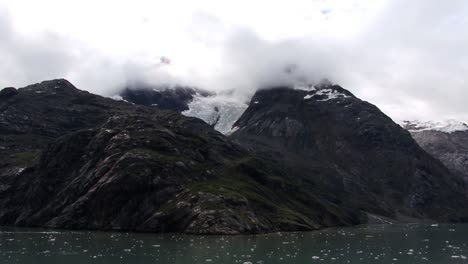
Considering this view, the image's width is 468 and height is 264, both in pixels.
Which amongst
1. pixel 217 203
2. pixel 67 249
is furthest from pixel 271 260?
pixel 217 203

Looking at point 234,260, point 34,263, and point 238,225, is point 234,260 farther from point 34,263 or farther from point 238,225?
point 238,225

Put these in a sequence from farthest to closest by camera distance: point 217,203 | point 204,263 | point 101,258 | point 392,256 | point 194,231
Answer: point 217,203
point 194,231
point 392,256
point 101,258
point 204,263

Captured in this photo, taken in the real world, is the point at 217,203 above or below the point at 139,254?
above

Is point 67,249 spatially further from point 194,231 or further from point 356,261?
point 194,231

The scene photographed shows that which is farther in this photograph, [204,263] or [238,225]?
[238,225]

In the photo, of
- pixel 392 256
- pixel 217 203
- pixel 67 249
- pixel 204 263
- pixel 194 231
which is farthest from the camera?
pixel 217 203

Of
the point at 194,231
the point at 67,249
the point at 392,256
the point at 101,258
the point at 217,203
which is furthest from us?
the point at 217,203

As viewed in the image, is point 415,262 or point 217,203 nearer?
point 415,262

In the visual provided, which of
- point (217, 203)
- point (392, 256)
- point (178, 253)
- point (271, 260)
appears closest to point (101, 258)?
point (178, 253)
